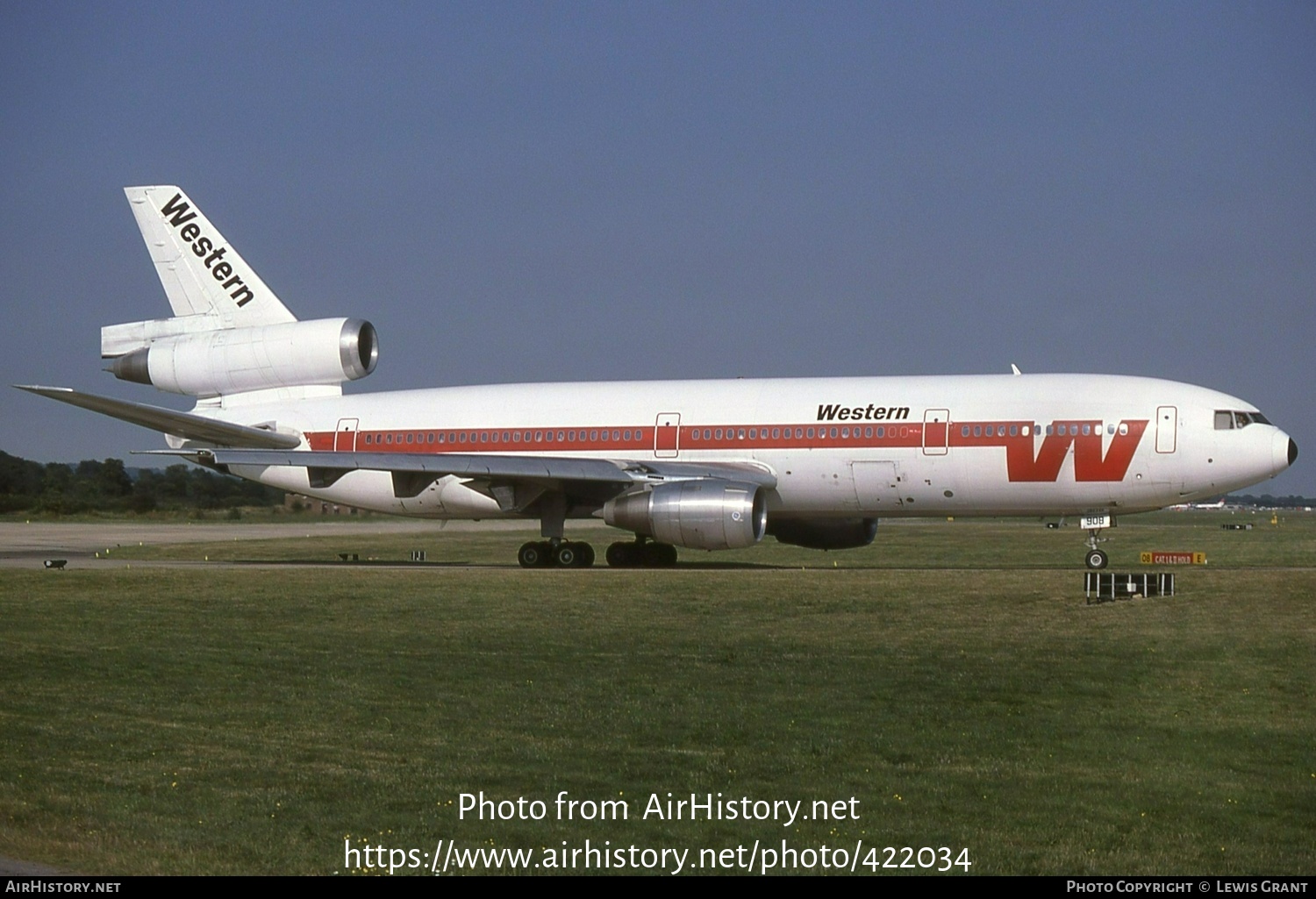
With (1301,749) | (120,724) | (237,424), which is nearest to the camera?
(1301,749)

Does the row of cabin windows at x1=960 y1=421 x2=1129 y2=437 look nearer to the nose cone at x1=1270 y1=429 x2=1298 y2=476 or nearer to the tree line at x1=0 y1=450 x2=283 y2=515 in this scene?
the nose cone at x1=1270 y1=429 x2=1298 y2=476

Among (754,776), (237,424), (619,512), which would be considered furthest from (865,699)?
(237,424)

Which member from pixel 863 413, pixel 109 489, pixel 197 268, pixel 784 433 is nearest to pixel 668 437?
pixel 784 433

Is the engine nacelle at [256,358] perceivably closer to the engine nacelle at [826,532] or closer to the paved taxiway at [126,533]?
the paved taxiway at [126,533]

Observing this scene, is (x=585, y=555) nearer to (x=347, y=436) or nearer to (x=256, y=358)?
(x=347, y=436)

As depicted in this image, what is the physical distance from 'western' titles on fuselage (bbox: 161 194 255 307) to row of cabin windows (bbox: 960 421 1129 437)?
16.1 metres

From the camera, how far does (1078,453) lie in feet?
80.0

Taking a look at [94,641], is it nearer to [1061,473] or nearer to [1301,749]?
[1301,749]

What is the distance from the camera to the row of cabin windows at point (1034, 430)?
24.3 m

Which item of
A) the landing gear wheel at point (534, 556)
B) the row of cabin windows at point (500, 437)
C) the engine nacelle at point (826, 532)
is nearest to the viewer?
the landing gear wheel at point (534, 556)

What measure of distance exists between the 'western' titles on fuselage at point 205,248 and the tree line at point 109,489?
32026mm

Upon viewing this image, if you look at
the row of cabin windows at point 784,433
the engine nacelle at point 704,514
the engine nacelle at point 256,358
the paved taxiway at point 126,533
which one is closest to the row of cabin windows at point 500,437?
the row of cabin windows at point 784,433

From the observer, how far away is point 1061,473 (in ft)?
80.5
